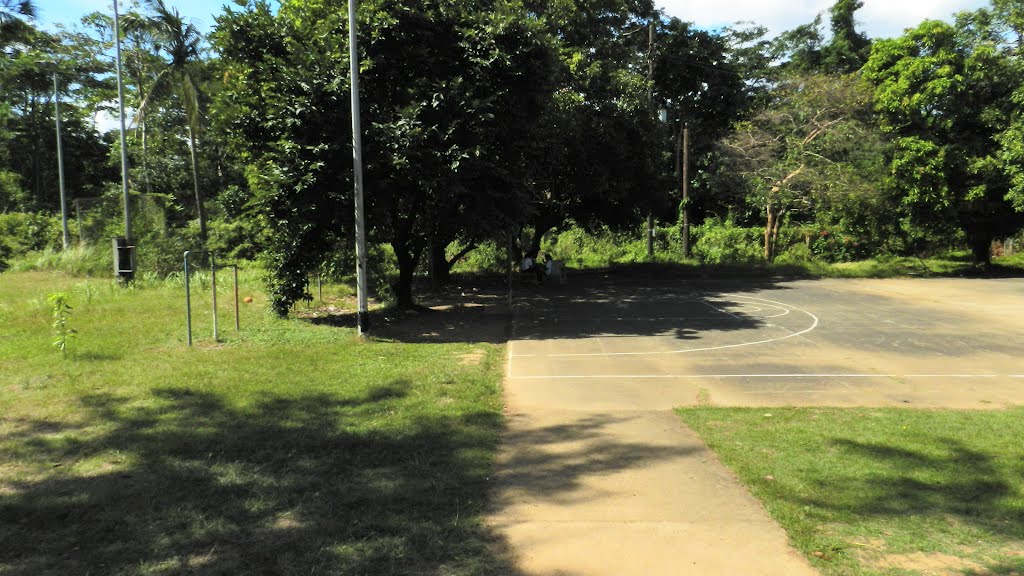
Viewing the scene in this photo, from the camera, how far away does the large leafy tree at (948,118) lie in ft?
82.0

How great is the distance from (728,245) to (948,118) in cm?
932

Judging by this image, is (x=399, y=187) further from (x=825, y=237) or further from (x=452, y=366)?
(x=825, y=237)

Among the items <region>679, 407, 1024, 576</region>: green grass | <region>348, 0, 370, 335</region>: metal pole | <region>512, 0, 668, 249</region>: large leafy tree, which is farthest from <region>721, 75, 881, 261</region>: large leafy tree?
<region>679, 407, 1024, 576</region>: green grass

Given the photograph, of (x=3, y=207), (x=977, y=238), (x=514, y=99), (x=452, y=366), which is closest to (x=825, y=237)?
(x=977, y=238)

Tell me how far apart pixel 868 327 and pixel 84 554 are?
14.5m

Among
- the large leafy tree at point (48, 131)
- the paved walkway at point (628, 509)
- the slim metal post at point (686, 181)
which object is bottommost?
the paved walkway at point (628, 509)

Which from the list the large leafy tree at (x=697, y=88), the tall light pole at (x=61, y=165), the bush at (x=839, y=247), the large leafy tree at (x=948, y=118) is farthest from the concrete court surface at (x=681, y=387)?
the tall light pole at (x=61, y=165)

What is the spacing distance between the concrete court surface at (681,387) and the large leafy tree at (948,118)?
5.29m

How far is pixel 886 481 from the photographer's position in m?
5.38

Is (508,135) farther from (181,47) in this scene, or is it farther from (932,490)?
(181,47)

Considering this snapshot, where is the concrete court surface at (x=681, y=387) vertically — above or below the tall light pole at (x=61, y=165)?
below

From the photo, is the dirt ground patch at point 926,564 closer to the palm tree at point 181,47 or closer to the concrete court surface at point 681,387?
the concrete court surface at point 681,387

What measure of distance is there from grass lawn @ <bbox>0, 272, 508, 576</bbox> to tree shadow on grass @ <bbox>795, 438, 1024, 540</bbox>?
2.66 m

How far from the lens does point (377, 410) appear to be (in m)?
7.49
